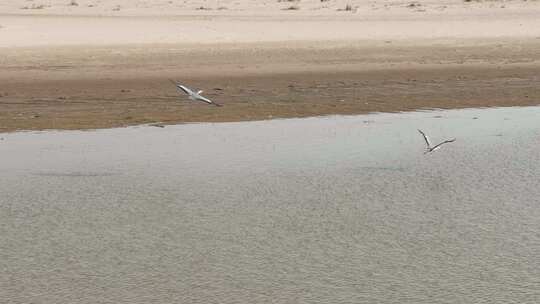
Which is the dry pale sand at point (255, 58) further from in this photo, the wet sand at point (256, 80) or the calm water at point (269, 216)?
the calm water at point (269, 216)

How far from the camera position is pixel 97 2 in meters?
29.8

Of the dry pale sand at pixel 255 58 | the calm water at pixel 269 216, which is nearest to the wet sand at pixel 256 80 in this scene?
the dry pale sand at pixel 255 58

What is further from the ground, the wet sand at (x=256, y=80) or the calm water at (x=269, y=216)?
the calm water at (x=269, y=216)

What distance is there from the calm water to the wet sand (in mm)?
1747

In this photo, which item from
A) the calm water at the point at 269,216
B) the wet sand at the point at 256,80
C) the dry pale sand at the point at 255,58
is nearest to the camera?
the calm water at the point at 269,216

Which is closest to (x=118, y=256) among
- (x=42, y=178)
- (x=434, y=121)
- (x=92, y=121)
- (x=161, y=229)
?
(x=161, y=229)

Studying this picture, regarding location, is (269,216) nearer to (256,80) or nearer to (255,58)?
(256,80)

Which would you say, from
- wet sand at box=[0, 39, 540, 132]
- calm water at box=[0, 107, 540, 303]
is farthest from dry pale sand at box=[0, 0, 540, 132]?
calm water at box=[0, 107, 540, 303]

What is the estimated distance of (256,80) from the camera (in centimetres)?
1558

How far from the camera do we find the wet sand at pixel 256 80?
12281 mm

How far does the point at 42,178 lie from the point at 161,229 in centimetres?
199

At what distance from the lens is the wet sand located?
1228 centimetres

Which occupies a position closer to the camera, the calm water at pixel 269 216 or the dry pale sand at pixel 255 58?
the calm water at pixel 269 216

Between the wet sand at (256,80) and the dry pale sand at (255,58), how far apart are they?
0.08 feet
